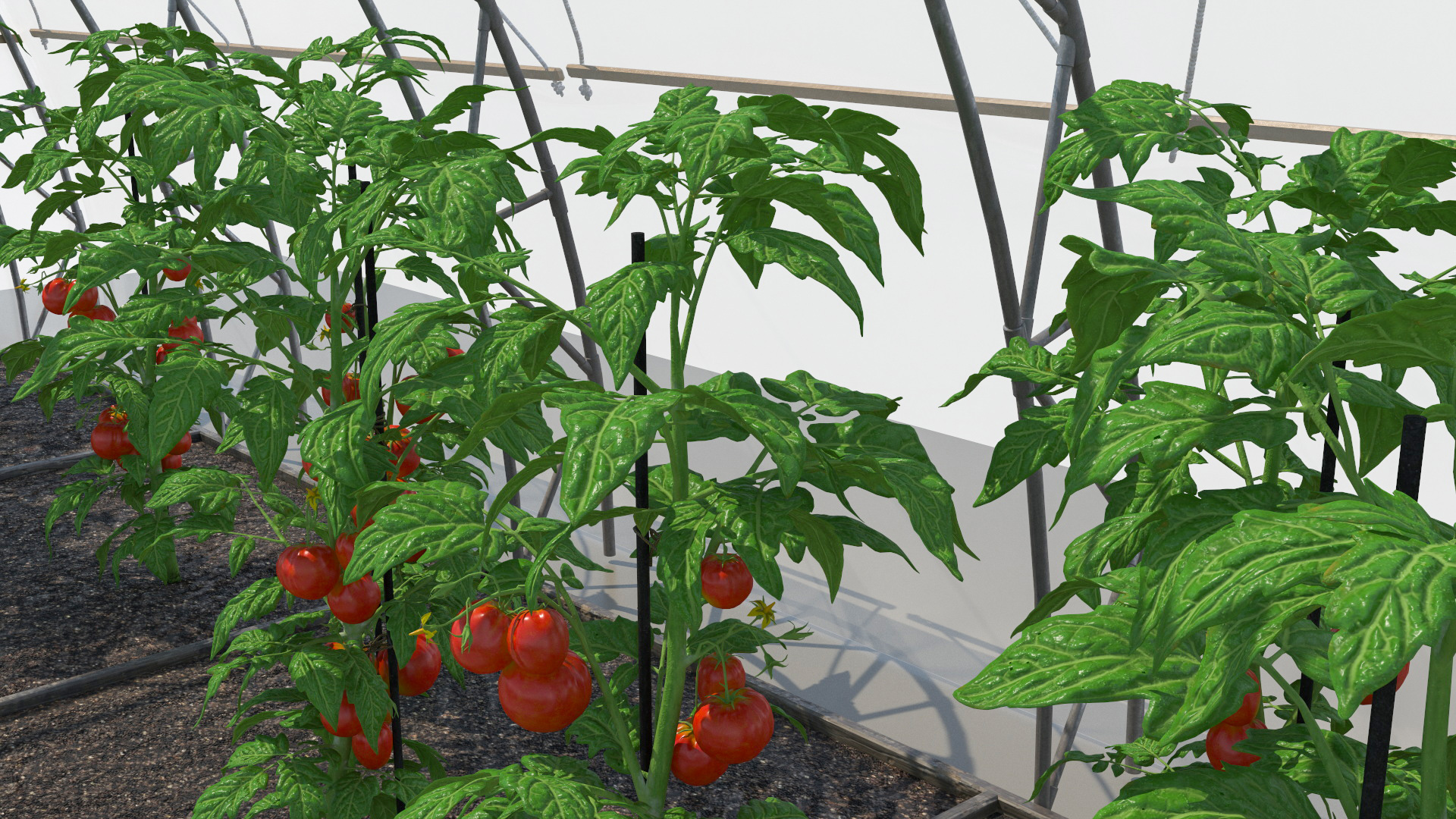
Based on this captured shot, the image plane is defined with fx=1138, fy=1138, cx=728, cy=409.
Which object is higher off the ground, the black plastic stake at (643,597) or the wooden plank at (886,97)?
the wooden plank at (886,97)

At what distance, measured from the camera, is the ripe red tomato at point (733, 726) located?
106 cm

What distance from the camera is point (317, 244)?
1304 mm

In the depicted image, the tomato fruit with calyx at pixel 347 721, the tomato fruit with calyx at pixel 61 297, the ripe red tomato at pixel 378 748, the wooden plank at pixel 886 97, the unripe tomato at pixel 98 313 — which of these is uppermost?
the wooden plank at pixel 886 97

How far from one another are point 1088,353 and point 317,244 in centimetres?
88

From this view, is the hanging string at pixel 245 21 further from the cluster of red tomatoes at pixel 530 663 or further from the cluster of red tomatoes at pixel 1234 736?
the cluster of red tomatoes at pixel 1234 736

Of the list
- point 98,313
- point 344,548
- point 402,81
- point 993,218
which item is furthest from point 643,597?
point 98,313

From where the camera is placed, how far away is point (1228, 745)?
34.0 inches

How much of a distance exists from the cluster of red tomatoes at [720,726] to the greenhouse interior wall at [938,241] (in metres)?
1.24

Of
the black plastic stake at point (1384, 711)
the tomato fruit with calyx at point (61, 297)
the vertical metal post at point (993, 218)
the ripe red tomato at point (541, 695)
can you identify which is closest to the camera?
the black plastic stake at point (1384, 711)

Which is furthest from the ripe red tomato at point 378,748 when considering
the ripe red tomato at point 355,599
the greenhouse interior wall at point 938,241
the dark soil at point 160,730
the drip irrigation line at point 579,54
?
the drip irrigation line at point 579,54

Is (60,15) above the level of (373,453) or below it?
above

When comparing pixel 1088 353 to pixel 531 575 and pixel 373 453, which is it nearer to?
pixel 531 575

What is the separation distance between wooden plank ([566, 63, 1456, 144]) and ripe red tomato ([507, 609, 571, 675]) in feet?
4.03

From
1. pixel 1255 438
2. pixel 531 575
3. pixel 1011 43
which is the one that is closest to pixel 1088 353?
pixel 1255 438
